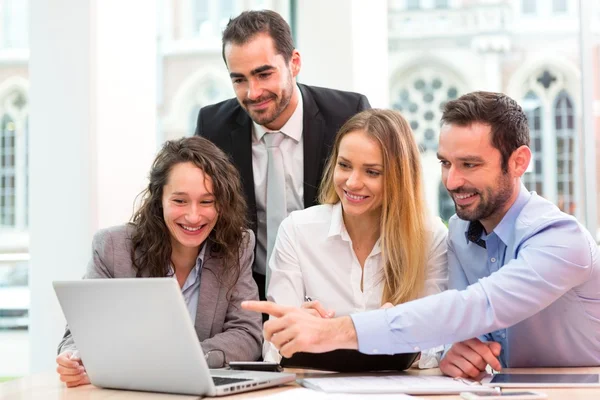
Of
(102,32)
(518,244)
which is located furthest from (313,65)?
(518,244)

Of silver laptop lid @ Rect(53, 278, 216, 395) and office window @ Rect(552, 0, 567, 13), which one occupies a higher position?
office window @ Rect(552, 0, 567, 13)

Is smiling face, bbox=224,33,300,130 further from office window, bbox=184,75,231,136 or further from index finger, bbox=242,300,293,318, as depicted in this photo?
office window, bbox=184,75,231,136

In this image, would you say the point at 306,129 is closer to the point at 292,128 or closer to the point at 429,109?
the point at 292,128

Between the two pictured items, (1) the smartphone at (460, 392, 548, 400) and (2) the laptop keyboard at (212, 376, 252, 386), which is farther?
(2) the laptop keyboard at (212, 376, 252, 386)

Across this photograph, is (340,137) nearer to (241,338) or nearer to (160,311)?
(241,338)

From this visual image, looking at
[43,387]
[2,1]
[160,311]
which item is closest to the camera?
[160,311]

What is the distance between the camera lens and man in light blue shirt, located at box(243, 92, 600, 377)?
6.29ft

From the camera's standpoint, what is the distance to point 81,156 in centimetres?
326

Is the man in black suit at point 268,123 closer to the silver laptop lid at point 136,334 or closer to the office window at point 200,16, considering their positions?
the silver laptop lid at point 136,334

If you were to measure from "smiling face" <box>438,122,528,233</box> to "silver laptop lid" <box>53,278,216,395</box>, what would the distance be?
3.26 ft

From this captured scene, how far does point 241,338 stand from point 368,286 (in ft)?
1.50

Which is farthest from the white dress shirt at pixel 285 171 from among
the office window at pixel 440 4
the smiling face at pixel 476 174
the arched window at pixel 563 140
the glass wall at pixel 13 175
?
the office window at pixel 440 4

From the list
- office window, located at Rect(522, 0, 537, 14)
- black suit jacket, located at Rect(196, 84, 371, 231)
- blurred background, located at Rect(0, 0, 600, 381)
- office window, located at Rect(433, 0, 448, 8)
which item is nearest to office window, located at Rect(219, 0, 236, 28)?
blurred background, located at Rect(0, 0, 600, 381)

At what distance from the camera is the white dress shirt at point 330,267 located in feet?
8.40
